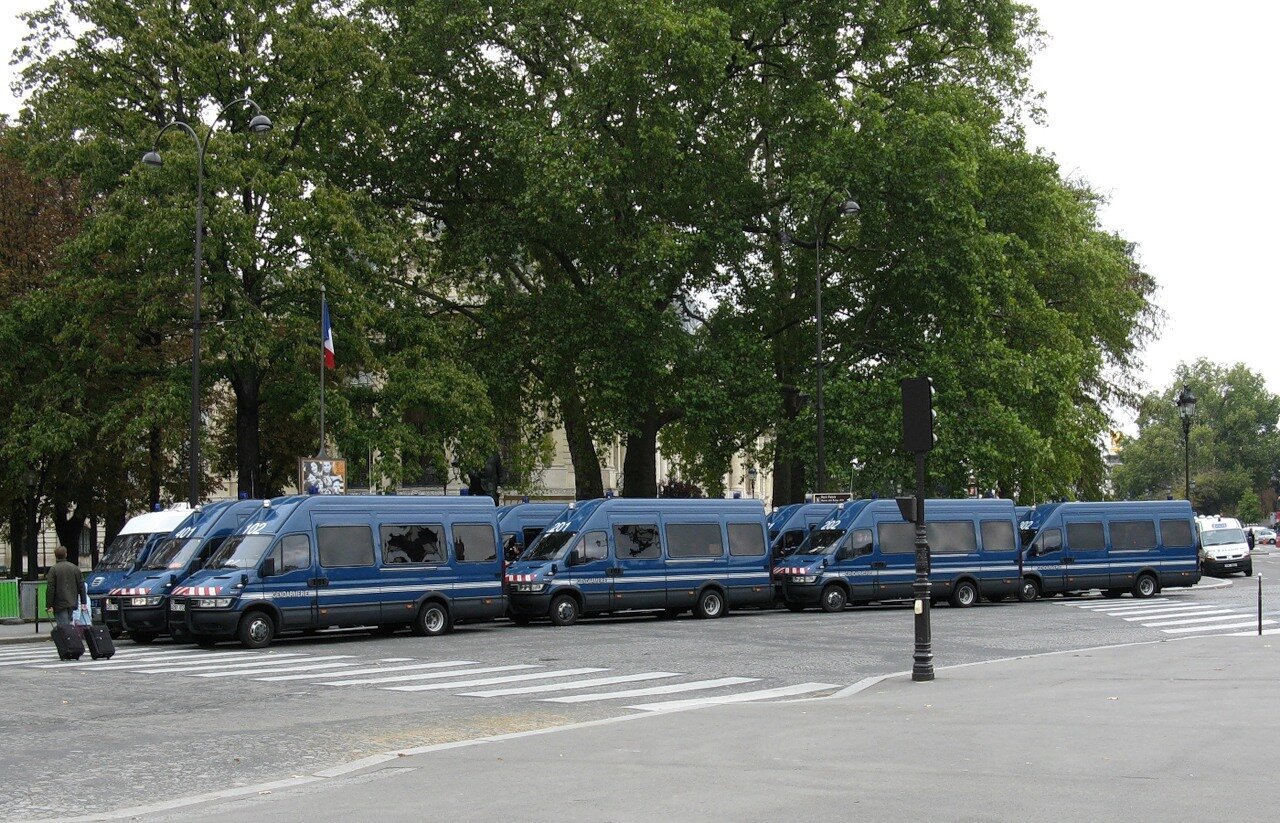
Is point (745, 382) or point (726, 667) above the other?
point (745, 382)

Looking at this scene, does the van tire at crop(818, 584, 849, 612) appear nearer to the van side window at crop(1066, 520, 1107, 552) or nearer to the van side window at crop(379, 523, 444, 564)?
the van side window at crop(1066, 520, 1107, 552)

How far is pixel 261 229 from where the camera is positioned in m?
35.6

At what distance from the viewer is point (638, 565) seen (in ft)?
101

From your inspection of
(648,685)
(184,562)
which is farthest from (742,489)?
(648,685)

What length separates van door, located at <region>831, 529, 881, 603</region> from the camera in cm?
3388

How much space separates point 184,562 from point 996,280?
2398cm

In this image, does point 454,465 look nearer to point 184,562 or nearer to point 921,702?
point 184,562

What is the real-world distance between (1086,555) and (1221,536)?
2077 centimetres

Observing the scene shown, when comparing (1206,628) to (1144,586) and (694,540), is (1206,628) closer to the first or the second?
(694,540)

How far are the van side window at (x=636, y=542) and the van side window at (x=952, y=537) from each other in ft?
25.3

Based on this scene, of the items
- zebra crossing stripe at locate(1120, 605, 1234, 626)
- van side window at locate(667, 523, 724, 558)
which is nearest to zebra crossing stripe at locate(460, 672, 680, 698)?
van side window at locate(667, 523, 724, 558)

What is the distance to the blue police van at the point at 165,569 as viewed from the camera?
84.6 feet

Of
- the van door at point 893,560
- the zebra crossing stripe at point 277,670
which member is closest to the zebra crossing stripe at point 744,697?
the zebra crossing stripe at point 277,670

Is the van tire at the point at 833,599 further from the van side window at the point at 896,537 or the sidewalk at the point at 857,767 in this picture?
the sidewalk at the point at 857,767
